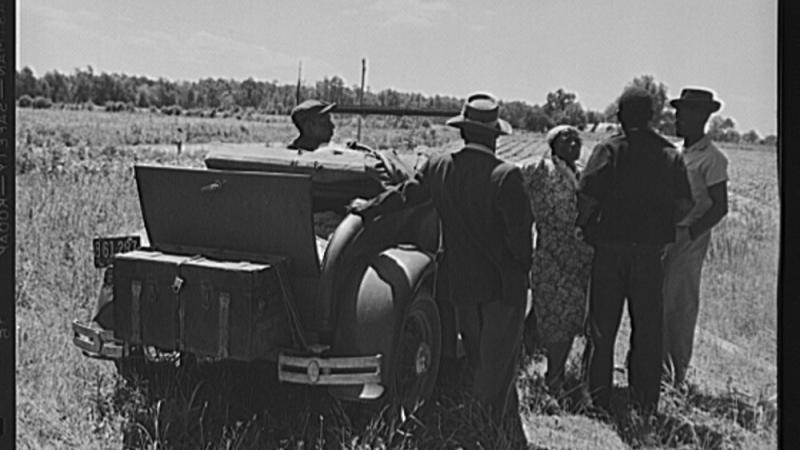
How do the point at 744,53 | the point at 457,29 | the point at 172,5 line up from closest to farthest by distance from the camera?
the point at 744,53, the point at 457,29, the point at 172,5

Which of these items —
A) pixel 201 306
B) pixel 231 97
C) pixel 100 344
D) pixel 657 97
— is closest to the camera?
pixel 201 306

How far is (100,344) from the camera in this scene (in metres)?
4.41

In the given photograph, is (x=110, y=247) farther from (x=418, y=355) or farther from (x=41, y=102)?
(x=418, y=355)

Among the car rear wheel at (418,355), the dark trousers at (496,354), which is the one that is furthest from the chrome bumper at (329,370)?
the dark trousers at (496,354)

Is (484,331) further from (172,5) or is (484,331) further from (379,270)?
(172,5)

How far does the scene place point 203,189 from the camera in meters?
4.12

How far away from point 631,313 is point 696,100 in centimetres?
83

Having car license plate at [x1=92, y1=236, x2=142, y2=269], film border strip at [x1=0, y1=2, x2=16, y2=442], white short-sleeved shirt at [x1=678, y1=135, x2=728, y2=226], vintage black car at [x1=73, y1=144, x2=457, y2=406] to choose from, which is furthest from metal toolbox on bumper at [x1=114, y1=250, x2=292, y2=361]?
white short-sleeved shirt at [x1=678, y1=135, x2=728, y2=226]

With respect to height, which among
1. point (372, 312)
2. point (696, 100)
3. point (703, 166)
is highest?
point (696, 100)

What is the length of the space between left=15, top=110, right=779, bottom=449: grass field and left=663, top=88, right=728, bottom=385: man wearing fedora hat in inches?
1.7

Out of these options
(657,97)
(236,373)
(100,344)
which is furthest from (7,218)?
(657,97)

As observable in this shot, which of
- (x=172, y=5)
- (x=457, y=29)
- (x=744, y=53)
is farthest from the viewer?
(x=172, y=5)

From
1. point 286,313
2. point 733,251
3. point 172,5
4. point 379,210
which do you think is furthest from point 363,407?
point 172,5

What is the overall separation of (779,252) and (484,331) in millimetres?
1118
